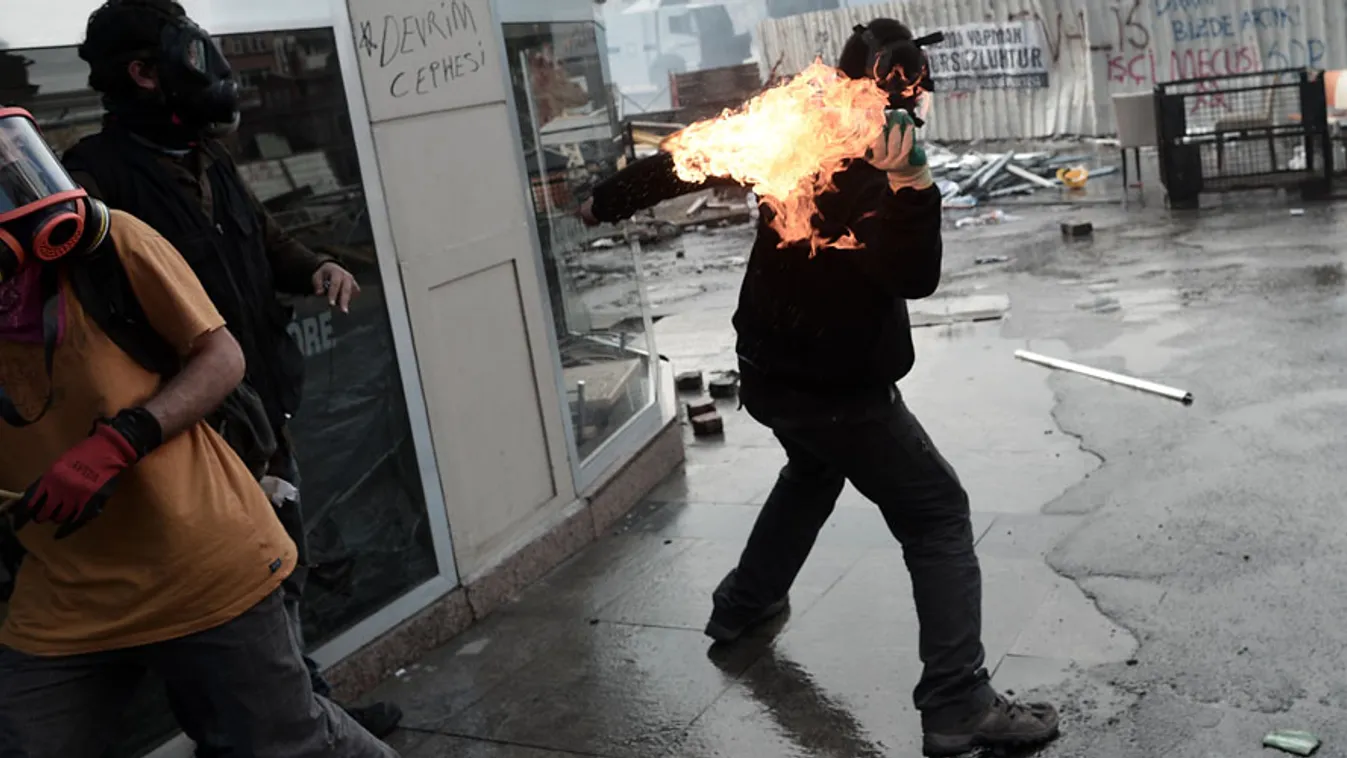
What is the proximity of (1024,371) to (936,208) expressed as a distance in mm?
4660

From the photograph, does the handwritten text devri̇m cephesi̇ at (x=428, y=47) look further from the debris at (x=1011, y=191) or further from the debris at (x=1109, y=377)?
the debris at (x=1011, y=191)

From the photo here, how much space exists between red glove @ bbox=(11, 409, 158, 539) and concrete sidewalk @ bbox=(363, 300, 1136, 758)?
1892 millimetres

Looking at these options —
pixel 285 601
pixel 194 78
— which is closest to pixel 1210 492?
pixel 285 601

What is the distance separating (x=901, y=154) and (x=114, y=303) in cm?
186

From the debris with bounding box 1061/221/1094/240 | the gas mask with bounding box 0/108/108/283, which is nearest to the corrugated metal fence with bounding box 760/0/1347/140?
the debris with bounding box 1061/221/1094/240

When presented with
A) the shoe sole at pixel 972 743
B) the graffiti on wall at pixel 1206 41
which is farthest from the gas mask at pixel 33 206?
the graffiti on wall at pixel 1206 41

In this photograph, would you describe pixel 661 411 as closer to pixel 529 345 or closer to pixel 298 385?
pixel 529 345

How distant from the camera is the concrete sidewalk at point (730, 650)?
13.3 ft

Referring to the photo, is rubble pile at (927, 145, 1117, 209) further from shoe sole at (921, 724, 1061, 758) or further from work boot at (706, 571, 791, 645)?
shoe sole at (921, 724, 1061, 758)

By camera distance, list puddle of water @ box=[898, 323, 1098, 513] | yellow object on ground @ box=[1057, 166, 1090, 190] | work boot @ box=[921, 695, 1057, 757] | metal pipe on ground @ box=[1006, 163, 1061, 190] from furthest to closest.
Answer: metal pipe on ground @ box=[1006, 163, 1061, 190] → yellow object on ground @ box=[1057, 166, 1090, 190] → puddle of water @ box=[898, 323, 1098, 513] → work boot @ box=[921, 695, 1057, 757]

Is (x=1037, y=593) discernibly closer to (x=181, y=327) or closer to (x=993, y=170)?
(x=181, y=327)

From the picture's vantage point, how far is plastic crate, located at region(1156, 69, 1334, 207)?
12.8 metres

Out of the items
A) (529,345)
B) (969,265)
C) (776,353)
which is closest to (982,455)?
(529,345)

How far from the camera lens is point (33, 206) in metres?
2.49
